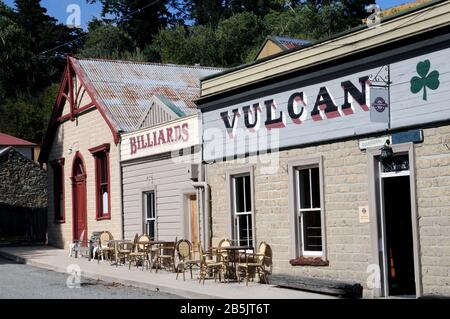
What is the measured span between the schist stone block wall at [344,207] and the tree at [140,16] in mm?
44324

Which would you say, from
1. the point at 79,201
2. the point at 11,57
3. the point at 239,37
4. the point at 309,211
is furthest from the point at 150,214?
the point at 11,57

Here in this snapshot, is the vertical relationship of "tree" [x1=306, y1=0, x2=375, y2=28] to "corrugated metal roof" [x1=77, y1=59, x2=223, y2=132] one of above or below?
above

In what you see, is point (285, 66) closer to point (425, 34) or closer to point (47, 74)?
point (425, 34)

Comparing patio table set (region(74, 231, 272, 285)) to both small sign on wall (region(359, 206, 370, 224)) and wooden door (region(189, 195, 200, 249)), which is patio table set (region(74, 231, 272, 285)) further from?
small sign on wall (region(359, 206, 370, 224))

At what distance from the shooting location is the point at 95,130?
25609mm

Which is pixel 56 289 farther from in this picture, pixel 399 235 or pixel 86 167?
pixel 86 167

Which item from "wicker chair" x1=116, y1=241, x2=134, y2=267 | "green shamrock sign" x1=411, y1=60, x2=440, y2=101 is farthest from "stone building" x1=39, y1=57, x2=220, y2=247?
"green shamrock sign" x1=411, y1=60, x2=440, y2=101

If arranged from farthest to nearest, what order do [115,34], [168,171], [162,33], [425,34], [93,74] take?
[115,34] < [162,33] < [93,74] < [168,171] < [425,34]

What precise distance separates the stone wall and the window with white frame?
26297 millimetres

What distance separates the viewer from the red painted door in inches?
1047

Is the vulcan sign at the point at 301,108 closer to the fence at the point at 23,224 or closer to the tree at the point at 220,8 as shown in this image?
the fence at the point at 23,224

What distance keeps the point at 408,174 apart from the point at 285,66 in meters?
3.99
